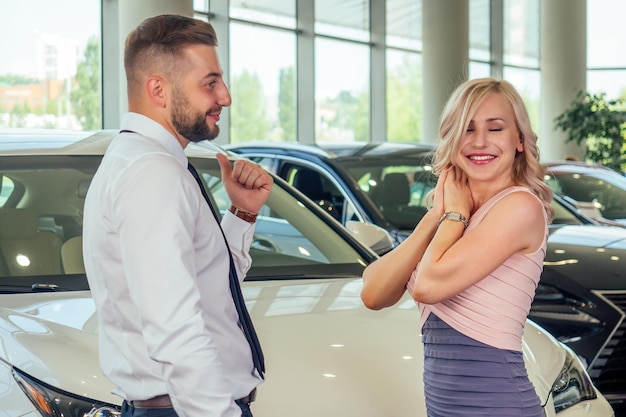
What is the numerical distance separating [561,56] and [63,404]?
66.0 ft

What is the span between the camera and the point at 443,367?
231 cm

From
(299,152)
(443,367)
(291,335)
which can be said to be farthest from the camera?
(299,152)

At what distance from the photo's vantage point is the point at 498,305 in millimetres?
2307

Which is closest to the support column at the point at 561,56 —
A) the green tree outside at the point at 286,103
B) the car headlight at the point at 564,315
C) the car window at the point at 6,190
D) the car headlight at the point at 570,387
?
the green tree outside at the point at 286,103

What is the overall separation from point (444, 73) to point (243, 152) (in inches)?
451

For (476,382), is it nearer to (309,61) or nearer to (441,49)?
(309,61)

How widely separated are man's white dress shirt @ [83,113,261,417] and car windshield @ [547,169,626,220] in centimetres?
654

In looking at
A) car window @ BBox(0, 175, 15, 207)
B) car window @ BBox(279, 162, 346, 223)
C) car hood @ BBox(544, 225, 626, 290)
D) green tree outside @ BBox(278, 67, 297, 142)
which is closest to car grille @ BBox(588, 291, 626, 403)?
car hood @ BBox(544, 225, 626, 290)

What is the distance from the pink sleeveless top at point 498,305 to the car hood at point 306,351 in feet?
1.31

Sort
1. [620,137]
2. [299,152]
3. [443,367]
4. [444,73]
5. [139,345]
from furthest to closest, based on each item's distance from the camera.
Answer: [444,73], [620,137], [299,152], [443,367], [139,345]

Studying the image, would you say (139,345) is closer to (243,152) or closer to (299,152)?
(299,152)

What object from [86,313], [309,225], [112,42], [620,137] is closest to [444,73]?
A: [620,137]

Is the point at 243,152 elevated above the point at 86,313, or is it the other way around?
the point at 243,152

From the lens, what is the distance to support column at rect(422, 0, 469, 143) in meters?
18.0
